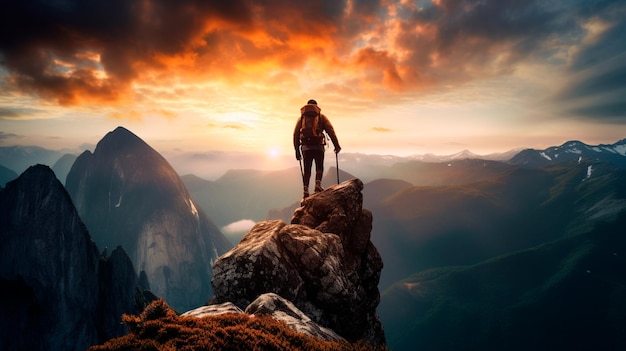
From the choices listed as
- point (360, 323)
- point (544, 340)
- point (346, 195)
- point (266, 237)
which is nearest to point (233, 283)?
point (266, 237)

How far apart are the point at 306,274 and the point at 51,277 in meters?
119

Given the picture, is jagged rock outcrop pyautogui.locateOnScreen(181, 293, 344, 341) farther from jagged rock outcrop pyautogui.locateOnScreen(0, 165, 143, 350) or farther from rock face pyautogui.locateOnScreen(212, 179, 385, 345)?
jagged rock outcrop pyautogui.locateOnScreen(0, 165, 143, 350)

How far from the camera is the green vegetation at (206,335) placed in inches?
268

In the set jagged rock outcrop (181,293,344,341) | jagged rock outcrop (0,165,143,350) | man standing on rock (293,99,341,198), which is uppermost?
man standing on rock (293,99,341,198)

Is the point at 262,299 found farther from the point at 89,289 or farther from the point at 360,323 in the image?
the point at 89,289

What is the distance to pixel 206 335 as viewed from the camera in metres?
7.23

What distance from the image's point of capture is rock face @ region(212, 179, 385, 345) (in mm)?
12414

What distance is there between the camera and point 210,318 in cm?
836

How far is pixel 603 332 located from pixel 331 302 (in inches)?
10927

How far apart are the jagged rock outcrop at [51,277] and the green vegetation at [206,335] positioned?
11841cm

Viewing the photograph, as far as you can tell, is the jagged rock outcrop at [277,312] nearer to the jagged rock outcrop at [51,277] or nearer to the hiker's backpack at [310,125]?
the hiker's backpack at [310,125]

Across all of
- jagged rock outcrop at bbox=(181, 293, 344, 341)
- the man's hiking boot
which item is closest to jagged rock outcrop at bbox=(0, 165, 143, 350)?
the man's hiking boot

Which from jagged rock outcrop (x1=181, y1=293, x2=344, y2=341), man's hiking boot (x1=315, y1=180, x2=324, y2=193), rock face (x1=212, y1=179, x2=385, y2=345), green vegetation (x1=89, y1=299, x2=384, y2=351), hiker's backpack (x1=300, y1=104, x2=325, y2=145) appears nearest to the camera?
green vegetation (x1=89, y1=299, x2=384, y2=351)

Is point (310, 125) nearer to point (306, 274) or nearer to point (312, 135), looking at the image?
point (312, 135)
